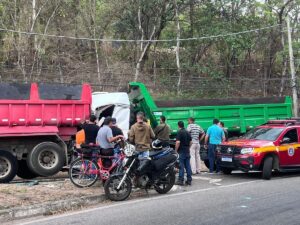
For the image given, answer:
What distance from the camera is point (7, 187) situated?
9984 mm

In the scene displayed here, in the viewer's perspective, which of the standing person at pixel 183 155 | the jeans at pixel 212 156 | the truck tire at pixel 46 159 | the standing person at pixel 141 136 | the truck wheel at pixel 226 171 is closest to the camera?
the standing person at pixel 141 136

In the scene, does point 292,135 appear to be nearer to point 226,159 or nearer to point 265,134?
point 265,134

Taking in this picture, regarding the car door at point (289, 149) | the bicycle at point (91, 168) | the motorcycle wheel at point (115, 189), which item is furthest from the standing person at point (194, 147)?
the motorcycle wheel at point (115, 189)

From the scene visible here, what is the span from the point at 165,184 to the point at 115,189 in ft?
4.59

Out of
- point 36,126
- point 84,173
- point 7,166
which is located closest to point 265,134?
point 84,173

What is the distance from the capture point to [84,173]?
10.6m

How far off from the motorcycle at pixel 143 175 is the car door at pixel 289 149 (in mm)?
4328

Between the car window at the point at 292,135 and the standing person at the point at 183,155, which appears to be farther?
the car window at the point at 292,135

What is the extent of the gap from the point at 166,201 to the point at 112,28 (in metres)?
21.8

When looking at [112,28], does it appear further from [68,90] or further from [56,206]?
[56,206]

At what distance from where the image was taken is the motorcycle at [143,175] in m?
9.63

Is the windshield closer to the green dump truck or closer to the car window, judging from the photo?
the car window

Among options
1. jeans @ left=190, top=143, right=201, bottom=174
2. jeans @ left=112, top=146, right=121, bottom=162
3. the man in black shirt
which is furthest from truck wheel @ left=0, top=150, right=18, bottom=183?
jeans @ left=190, top=143, right=201, bottom=174

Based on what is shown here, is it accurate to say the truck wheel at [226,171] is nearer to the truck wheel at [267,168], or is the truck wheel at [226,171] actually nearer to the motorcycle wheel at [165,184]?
the truck wheel at [267,168]
